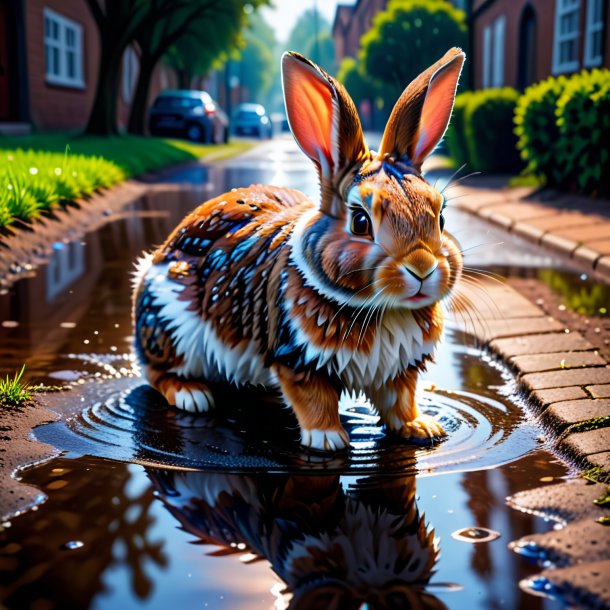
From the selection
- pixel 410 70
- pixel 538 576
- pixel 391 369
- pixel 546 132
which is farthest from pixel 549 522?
pixel 410 70

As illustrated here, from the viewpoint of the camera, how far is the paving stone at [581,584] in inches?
92.7

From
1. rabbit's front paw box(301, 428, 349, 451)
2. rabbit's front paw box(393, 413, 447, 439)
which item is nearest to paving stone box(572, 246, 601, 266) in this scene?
rabbit's front paw box(393, 413, 447, 439)

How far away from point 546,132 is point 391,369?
32.6ft

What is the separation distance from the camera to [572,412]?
3.84 metres

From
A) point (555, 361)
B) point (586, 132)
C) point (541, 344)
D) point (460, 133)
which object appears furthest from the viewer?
point (460, 133)

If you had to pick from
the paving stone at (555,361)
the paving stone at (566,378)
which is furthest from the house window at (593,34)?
the paving stone at (566,378)

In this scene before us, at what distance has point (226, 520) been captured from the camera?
114 inches

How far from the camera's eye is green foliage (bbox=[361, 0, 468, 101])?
26734 mm

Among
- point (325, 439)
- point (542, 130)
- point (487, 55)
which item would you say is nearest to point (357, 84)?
point (487, 55)

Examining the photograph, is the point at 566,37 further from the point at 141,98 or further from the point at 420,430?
the point at 420,430

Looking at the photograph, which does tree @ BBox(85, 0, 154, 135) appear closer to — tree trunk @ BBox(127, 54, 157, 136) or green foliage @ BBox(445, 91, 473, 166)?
tree trunk @ BBox(127, 54, 157, 136)

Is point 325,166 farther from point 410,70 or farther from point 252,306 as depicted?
point 410,70

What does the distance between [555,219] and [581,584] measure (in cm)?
Answer: 804

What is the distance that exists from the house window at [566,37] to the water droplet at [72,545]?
15879mm
